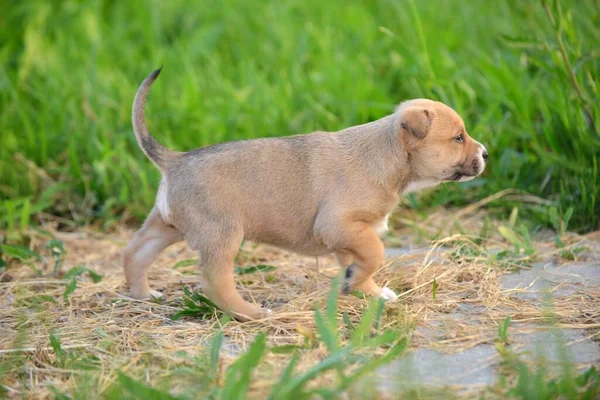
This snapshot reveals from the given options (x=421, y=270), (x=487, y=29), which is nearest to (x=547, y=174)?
(x=421, y=270)

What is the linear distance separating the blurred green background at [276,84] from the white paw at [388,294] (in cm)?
148

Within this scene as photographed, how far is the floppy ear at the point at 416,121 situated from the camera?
4332 millimetres

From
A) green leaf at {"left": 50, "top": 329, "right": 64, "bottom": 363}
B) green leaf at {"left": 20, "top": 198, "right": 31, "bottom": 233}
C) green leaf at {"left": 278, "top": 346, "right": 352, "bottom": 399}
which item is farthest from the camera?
green leaf at {"left": 20, "top": 198, "right": 31, "bottom": 233}

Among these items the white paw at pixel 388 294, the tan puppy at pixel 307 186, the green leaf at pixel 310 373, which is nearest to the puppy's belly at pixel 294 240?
the tan puppy at pixel 307 186

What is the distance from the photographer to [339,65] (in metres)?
7.67

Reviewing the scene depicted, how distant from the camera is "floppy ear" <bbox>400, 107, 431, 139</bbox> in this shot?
14.2ft

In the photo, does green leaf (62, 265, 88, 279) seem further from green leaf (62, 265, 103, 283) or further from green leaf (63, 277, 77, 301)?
green leaf (63, 277, 77, 301)

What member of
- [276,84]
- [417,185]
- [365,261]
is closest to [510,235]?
[417,185]

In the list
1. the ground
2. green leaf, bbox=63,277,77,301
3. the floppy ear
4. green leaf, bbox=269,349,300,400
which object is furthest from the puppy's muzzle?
green leaf, bbox=63,277,77,301

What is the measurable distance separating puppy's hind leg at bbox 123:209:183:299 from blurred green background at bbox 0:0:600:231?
1.51m

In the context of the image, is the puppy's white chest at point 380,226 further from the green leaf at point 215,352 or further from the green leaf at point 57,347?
the green leaf at point 57,347

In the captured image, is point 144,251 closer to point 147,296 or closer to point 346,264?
point 147,296

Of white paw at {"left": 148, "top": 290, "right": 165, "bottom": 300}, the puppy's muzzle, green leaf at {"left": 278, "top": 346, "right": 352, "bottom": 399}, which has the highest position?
the puppy's muzzle

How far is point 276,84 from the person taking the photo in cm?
754
